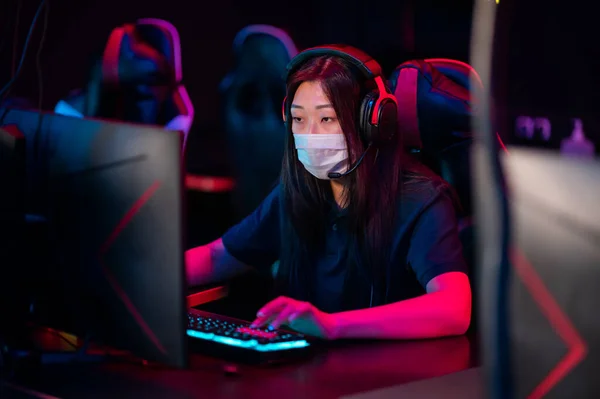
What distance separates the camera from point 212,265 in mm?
1953

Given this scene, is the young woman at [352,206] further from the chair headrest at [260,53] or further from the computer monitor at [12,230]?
the chair headrest at [260,53]

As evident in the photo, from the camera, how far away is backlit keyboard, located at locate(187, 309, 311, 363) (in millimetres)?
1203

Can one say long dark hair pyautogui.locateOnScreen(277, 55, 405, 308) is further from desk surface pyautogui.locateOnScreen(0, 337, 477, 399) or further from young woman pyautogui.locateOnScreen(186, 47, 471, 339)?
desk surface pyautogui.locateOnScreen(0, 337, 477, 399)

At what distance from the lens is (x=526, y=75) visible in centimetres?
242

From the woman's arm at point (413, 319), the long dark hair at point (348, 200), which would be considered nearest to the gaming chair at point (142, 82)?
the long dark hair at point (348, 200)

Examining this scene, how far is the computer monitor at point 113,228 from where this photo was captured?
3.28 ft

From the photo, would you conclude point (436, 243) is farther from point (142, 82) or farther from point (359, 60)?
point (142, 82)

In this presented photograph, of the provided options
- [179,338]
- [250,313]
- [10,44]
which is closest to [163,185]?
[179,338]

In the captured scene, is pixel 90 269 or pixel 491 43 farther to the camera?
pixel 90 269

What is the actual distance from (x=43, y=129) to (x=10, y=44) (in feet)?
5.13

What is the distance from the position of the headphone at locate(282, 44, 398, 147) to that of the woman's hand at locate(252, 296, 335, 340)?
1.43 feet

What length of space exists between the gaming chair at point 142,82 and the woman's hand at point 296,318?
3.23ft

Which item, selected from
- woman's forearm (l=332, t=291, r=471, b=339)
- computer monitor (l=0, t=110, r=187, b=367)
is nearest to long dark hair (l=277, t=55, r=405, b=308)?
woman's forearm (l=332, t=291, r=471, b=339)

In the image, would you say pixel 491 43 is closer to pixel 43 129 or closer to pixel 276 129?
pixel 43 129
